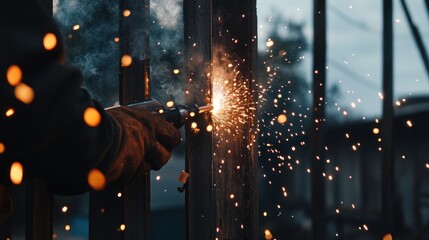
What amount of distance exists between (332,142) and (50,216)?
496cm

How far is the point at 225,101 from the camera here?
1176 millimetres

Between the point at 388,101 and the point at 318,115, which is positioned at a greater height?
the point at 388,101

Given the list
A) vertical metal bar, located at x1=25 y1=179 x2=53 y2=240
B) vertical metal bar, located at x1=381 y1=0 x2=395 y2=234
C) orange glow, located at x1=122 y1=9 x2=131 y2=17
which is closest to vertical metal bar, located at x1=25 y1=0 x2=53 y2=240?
vertical metal bar, located at x1=25 y1=179 x2=53 y2=240

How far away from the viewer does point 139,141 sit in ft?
3.00

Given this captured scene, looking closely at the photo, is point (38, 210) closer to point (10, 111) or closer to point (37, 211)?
point (37, 211)

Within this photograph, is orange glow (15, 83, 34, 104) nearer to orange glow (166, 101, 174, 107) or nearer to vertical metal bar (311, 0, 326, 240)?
orange glow (166, 101, 174, 107)

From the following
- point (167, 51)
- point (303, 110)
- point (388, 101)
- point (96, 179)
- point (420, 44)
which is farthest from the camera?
point (303, 110)

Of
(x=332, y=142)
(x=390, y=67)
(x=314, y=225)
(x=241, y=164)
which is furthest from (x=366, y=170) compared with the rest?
(x=241, y=164)

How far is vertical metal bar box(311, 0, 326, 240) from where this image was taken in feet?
6.36

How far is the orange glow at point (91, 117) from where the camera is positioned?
719 millimetres

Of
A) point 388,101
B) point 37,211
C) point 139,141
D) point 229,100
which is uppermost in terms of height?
point 388,101

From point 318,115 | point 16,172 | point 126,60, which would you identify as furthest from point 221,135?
point 318,115

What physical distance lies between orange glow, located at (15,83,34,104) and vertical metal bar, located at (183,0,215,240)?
54 centimetres

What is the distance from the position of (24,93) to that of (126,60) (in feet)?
1.49
